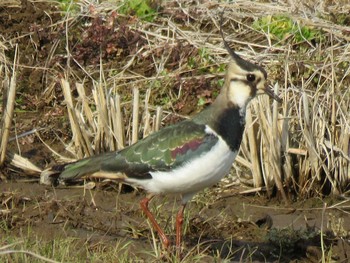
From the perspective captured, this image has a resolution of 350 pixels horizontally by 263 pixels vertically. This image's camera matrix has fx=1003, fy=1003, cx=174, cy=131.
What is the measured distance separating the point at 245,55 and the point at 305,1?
1098 millimetres

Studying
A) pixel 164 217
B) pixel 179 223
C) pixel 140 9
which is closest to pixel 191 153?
pixel 179 223

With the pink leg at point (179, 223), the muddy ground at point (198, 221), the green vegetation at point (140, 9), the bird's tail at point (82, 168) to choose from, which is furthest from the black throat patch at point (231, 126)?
the green vegetation at point (140, 9)

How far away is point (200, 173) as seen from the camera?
6855mm

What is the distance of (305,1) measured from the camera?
10.6 metres

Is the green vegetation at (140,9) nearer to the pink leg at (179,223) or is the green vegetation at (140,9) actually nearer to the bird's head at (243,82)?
the bird's head at (243,82)

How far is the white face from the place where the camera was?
23.5 ft

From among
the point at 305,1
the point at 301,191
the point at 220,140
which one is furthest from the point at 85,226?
the point at 305,1

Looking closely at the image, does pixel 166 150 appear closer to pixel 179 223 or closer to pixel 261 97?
pixel 179 223

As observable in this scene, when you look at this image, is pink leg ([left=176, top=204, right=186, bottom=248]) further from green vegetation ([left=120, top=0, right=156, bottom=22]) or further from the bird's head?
green vegetation ([left=120, top=0, right=156, bottom=22])

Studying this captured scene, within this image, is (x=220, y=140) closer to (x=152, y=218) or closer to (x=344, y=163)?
(x=152, y=218)

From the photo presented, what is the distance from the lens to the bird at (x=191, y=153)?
691cm

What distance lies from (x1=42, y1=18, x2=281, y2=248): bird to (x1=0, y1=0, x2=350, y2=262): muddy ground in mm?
437

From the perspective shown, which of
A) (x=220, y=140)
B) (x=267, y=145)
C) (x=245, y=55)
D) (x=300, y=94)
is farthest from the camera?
(x=245, y=55)

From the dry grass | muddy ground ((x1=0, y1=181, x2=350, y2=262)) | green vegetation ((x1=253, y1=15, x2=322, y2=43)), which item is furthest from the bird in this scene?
green vegetation ((x1=253, y1=15, x2=322, y2=43))
